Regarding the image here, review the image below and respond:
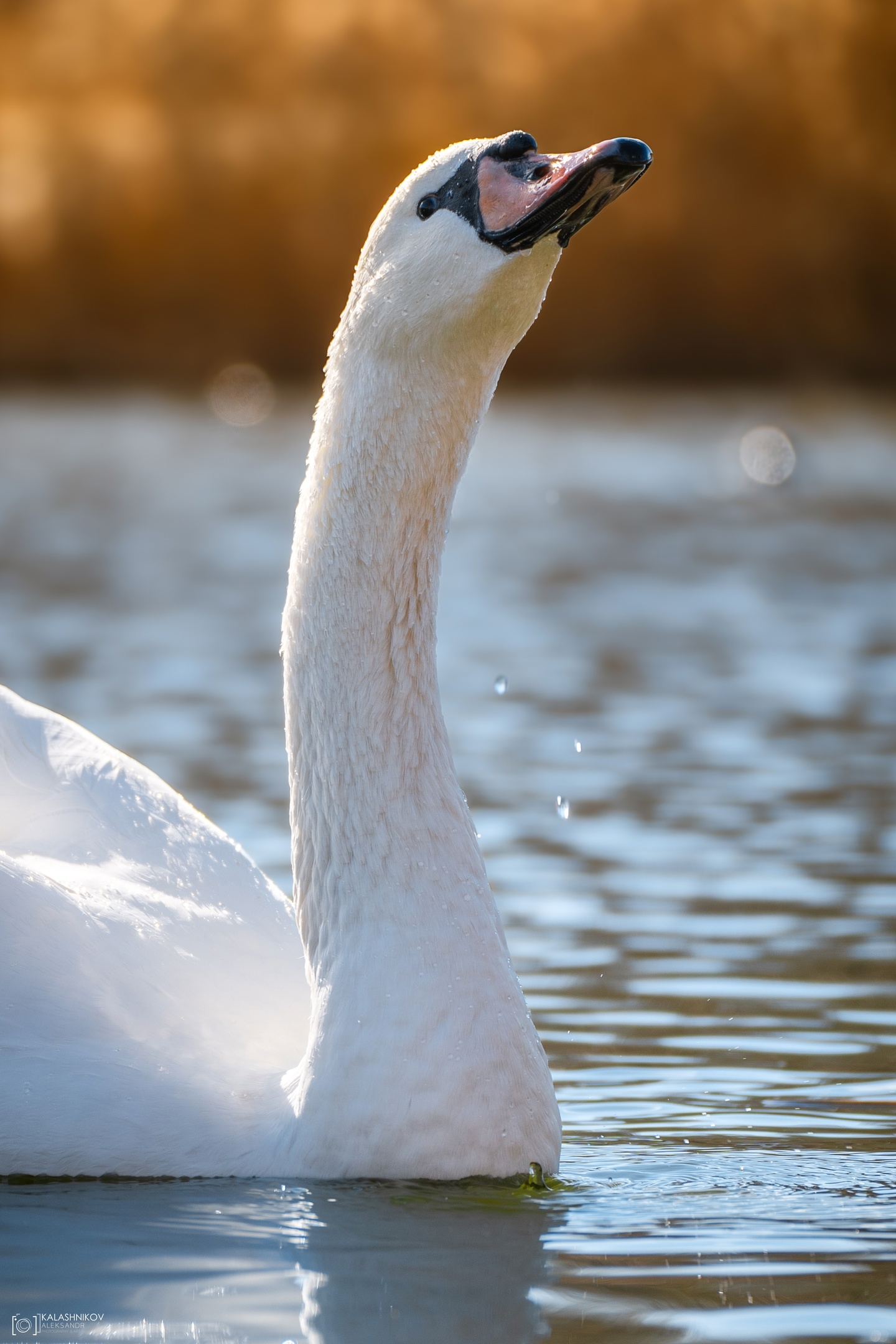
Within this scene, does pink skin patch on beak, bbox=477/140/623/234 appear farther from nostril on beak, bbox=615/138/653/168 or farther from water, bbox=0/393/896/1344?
water, bbox=0/393/896/1344

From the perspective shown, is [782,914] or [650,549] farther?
[650,549]

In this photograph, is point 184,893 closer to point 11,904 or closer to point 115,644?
point 11,904

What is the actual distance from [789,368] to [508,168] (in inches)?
1659

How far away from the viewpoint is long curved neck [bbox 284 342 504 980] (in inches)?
189

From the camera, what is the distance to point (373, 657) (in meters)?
4.92

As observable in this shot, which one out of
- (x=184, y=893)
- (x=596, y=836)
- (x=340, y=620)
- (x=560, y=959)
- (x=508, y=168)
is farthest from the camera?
(x=596, y=836)

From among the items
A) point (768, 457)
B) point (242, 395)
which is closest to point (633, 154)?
point (768, 457)

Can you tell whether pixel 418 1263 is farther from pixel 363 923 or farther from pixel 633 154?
pixel 633 154

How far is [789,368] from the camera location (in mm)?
45844

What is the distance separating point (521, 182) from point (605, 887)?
3.79 m

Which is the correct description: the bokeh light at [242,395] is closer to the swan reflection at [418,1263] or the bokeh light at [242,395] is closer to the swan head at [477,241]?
the swan head at [477,241]

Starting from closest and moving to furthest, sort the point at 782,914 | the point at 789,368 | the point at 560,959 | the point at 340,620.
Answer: the point at 340,620, the point at 560,959, the point at 782,914, the point at 789,368

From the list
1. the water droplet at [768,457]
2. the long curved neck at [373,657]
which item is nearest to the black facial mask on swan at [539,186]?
the long curved neck at [373,657]

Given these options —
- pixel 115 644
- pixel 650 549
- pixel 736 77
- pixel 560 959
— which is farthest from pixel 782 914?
pixel 736 77
